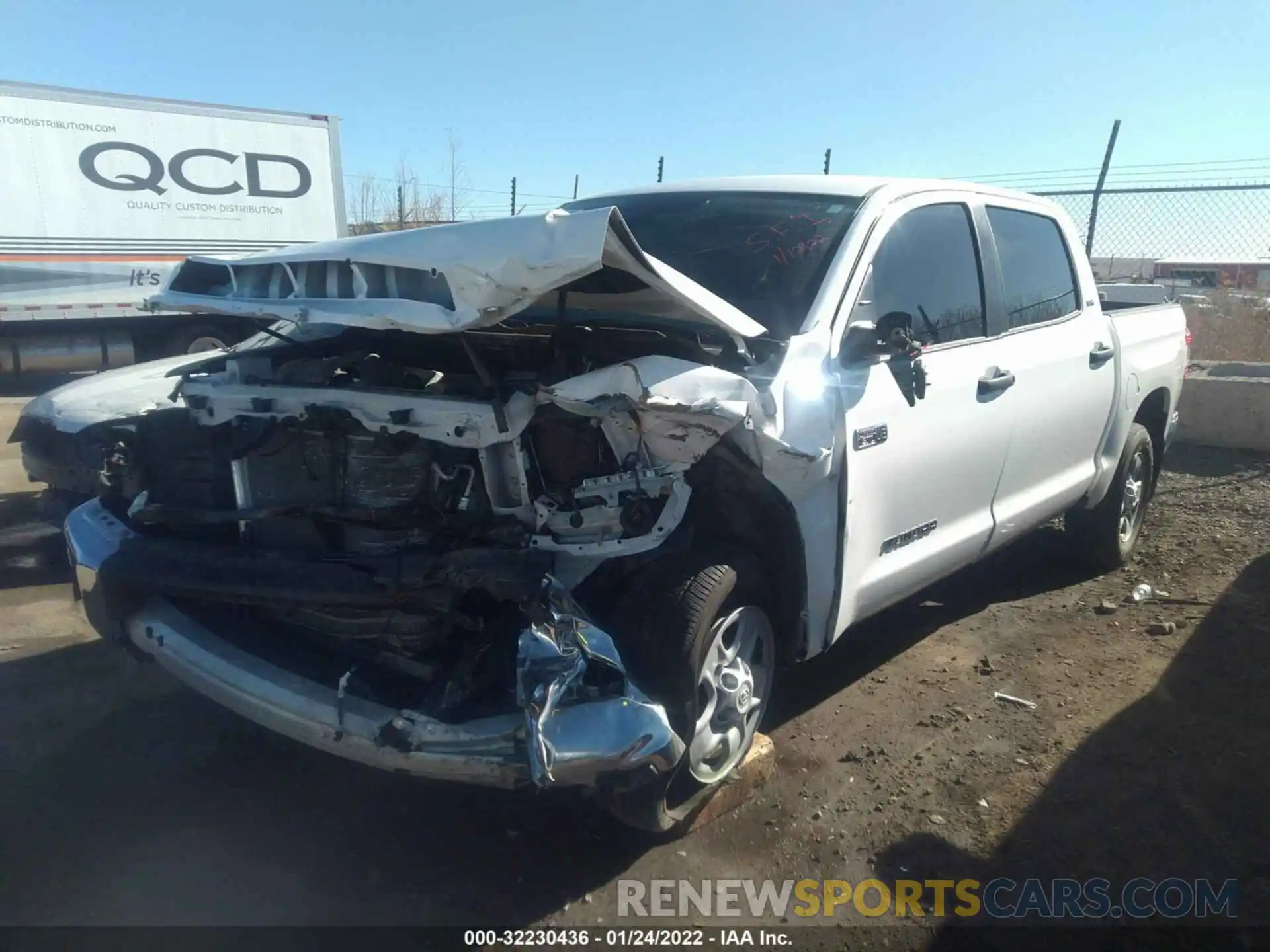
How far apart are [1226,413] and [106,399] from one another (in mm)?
8172

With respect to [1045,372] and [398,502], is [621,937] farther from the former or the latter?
[1045,372]

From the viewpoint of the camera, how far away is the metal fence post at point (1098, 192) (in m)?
10.7

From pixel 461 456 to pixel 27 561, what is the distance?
12.8 feet

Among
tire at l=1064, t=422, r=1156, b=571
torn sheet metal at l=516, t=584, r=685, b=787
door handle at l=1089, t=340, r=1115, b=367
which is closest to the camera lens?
torn sheet metal at l=516, t=584, r=685, b=787

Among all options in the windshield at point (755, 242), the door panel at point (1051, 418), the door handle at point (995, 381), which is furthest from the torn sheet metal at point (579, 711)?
the door panel at point (1051, 418)

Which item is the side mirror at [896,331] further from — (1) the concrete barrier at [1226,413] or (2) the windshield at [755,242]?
(1) the concrete barrier at [1226,413]

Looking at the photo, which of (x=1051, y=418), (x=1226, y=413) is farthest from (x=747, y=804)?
(x=1226, y=413)

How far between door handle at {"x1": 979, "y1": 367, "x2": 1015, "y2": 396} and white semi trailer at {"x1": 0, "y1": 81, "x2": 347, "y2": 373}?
9.19 meters

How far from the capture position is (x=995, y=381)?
4.04 meters

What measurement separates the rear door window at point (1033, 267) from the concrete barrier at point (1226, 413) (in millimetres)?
3550

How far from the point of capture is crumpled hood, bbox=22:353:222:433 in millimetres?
5246

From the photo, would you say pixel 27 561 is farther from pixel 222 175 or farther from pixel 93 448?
pixel 222 175

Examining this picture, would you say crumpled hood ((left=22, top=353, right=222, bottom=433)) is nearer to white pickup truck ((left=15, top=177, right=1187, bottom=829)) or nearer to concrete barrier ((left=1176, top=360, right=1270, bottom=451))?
white pickup truck ((left=15, top=177, right=1187, bottom=829))

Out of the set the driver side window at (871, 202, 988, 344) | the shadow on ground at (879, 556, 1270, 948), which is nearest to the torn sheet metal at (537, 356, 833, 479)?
the driver side window at (871, 202, 988, 344)
